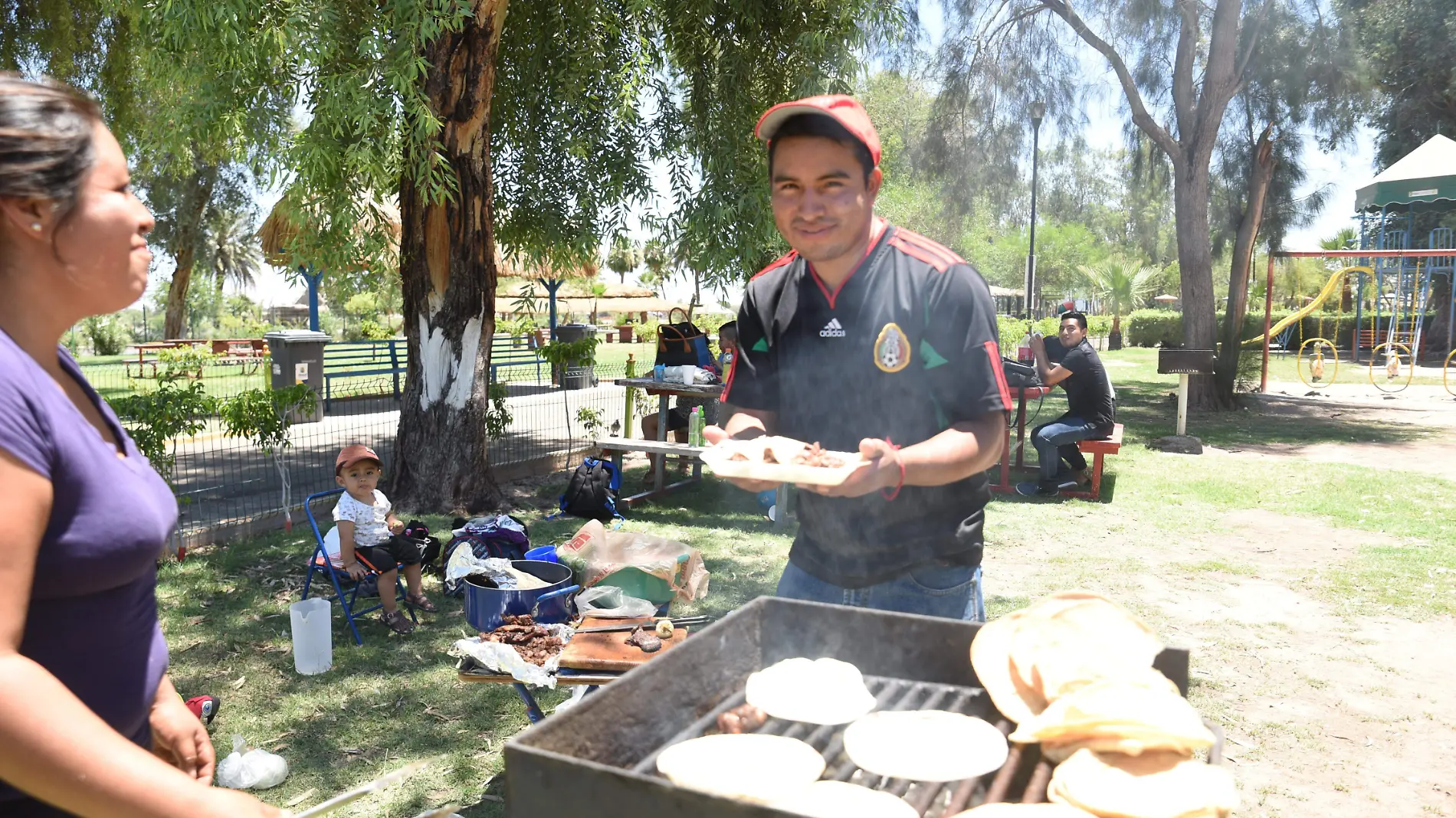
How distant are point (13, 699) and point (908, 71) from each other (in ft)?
59.0

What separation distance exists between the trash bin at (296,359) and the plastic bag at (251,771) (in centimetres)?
1263

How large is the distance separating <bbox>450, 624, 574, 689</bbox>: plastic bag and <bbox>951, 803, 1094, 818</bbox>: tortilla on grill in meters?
2.49

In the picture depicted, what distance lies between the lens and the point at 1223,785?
1.50 metres

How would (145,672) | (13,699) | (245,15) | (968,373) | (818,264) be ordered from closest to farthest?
1. (13,699)
2. (145,672)
3. (968,373)
4. (818,264)
5. (245,15)

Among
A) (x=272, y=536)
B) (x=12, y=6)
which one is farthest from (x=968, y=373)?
(x=12, y=6)

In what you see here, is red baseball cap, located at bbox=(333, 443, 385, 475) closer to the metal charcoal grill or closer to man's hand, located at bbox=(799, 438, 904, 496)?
the metal charcoal grill

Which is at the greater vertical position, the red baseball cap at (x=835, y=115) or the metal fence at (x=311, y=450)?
the red baseball cap at (x=835, y=115)

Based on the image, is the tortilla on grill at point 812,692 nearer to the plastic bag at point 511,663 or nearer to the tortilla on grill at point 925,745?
the tortilla on grill at point 925,745

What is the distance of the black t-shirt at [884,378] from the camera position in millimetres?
2311

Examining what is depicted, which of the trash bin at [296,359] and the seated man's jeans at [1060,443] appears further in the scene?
the trash bin at [296,359]

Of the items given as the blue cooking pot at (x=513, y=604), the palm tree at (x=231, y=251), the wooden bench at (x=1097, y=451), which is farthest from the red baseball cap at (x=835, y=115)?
the palm tree at (x=231, y=251)

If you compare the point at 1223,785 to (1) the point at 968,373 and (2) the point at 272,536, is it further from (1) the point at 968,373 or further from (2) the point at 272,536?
(2) the point at 272,536

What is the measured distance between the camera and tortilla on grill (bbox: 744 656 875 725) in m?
1.99

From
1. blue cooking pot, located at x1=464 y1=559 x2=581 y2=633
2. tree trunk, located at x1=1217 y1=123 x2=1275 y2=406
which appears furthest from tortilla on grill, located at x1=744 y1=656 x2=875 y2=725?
tree trunk, located at x1=1217 y1=123 x2=1275 y2=406
